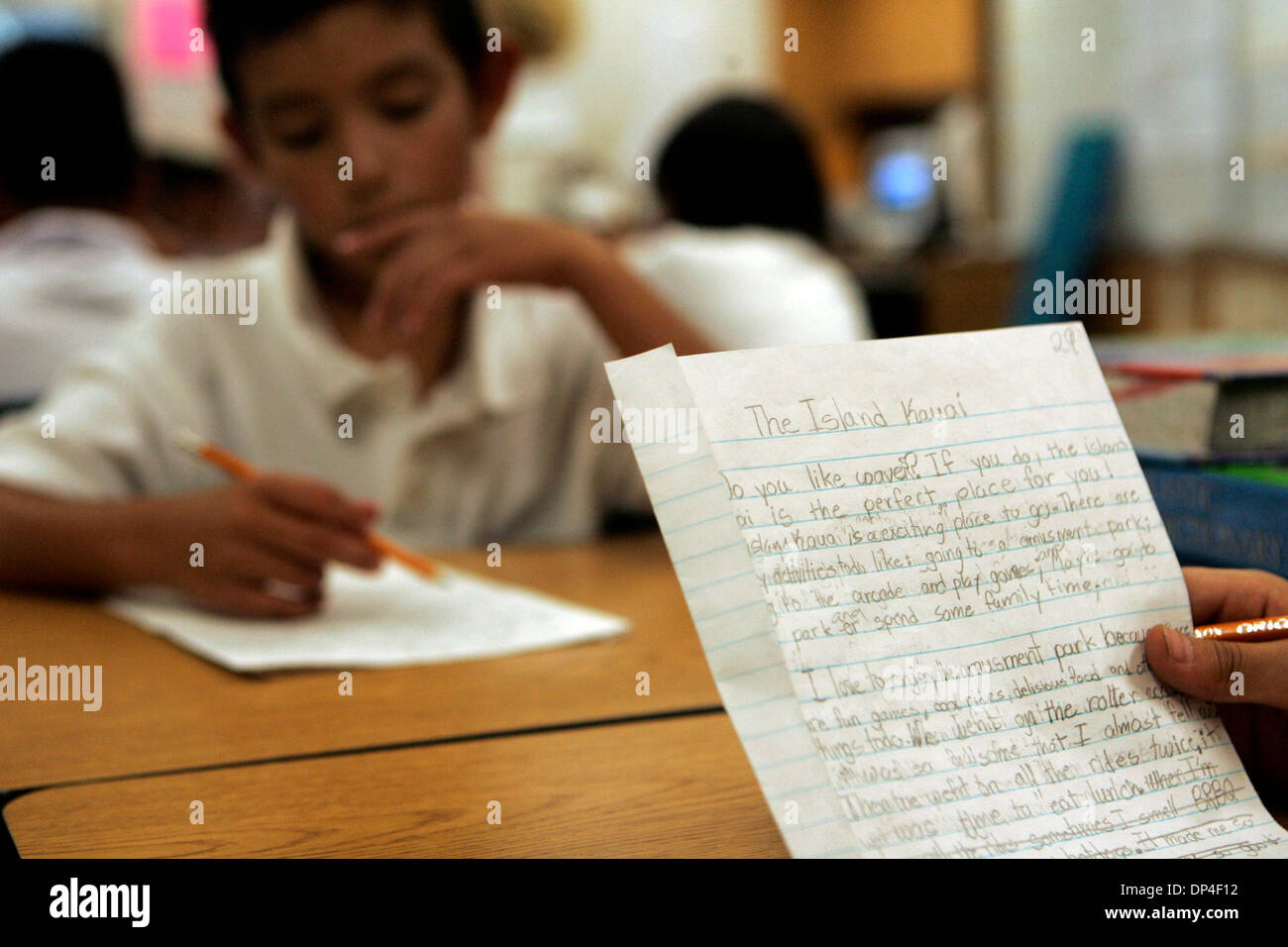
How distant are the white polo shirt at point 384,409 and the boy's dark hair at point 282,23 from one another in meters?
0.20

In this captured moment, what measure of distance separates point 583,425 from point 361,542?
0.48 metres

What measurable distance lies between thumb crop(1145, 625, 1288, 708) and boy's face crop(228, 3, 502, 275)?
822mm

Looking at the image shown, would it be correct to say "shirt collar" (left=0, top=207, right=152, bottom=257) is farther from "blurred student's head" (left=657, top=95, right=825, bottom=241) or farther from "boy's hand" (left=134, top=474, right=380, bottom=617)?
"boy's hand" (left=134, top=474, right=380, bottom=617)

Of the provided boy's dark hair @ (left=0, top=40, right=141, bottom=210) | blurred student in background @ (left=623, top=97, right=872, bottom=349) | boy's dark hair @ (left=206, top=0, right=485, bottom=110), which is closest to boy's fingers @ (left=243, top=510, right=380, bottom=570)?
boy's dark hair @ (left=206, top=0, right=485, bottom=110)

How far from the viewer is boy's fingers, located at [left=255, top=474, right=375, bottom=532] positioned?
0.85 metres

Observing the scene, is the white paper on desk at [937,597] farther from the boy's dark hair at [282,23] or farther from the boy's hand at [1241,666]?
the boy's dark hair at [282,23]

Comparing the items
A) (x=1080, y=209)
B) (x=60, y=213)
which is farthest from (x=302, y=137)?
(x=1080, y=209)

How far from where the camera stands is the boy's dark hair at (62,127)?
1832mm

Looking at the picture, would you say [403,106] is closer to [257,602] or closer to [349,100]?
[349,100]

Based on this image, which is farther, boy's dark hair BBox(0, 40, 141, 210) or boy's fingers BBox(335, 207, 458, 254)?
boy's dark hair BBox(0, 40, 141, 210)

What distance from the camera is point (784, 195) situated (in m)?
2.24

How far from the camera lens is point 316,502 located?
86 centimetres

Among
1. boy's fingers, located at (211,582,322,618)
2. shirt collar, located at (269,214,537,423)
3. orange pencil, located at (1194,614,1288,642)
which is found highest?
shirt collar, located at (269,214,537,423)

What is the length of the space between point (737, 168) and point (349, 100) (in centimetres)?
122
